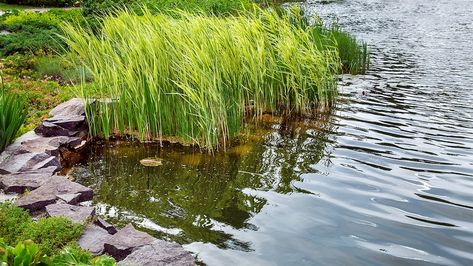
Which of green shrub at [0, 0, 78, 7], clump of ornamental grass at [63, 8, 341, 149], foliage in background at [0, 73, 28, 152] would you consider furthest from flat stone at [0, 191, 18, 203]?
green shrub at [0, 0, 78, 7]

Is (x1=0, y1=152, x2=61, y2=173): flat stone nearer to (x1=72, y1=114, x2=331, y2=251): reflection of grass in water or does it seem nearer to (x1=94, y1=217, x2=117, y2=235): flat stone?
(x1=72, y1=114, x2=331, y2=251): reflection of grass in water

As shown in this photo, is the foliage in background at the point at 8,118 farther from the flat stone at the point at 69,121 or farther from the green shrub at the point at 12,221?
the green shrub at the point at 12,221

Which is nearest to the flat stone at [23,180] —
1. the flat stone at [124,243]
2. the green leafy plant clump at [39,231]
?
the green leafy plant clump at [39,231]

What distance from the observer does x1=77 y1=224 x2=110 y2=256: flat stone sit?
168 inches

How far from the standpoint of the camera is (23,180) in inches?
217

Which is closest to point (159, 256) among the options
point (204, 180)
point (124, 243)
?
point (124, 243)

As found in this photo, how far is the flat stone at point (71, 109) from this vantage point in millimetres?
7657

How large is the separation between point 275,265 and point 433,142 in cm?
390

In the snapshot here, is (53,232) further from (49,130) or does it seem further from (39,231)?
(49,130)

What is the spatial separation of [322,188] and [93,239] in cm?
263

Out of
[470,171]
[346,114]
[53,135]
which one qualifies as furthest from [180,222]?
[346,114]

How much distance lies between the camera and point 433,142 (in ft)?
24.8

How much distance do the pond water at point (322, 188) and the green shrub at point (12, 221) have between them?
3.08 ft

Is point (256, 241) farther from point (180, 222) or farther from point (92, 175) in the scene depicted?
point (92, 175)
